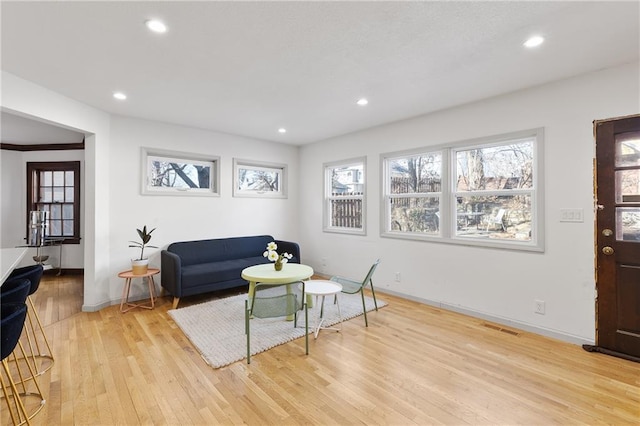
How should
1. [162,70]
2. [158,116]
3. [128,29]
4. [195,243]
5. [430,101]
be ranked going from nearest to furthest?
[128,29] < [162,70] < [430,101] < [158,116] < [195,243]

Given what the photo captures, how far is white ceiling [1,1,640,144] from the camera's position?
1935 mm

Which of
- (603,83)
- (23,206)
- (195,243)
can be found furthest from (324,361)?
(23,206)

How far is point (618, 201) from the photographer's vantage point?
2.69 m

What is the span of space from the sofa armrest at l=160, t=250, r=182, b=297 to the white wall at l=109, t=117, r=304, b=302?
0.98ft

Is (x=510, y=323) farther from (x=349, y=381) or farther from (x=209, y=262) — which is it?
(x=209, y=262)

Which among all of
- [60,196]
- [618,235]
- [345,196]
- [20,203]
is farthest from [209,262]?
[618,235]

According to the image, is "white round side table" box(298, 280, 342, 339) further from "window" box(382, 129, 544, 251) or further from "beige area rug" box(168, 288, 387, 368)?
"window" box(382, 129, 544, 251)

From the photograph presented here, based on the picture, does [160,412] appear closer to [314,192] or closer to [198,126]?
[198,126]

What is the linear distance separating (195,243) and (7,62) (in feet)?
9.37

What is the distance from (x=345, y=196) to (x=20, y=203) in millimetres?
6479

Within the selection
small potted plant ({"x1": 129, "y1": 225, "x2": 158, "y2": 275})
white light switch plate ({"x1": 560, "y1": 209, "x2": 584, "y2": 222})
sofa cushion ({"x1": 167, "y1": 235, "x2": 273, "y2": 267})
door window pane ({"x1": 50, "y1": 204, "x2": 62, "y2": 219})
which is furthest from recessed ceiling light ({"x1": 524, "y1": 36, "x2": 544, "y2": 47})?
door window pane ({"x1": 50, "y1": 204, "x2": 62, "y2": 219})

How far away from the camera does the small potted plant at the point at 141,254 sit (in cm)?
391

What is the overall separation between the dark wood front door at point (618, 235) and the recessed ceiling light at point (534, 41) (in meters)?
1.13

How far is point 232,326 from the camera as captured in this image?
3318 mm
